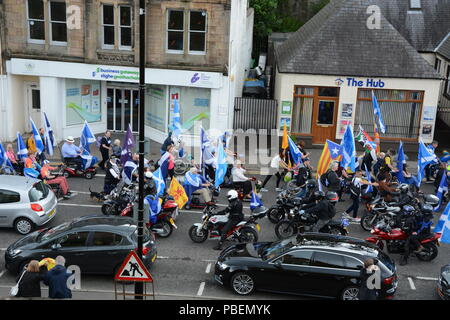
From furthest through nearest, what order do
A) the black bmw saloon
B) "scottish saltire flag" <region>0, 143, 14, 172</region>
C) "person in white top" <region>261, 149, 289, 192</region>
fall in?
"person in white top" <region>261, 149, 289, 192</region> < "scottish saltire flag" <region>0, 143, 14, 172</region> < the black bmw saloon

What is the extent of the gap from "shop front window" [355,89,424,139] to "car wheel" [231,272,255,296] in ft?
49.4

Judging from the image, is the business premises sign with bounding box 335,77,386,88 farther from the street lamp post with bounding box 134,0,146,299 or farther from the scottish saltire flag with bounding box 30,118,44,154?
the street lamp post with bounding box 134,0,146,299

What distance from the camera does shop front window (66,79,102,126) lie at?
2592 cm

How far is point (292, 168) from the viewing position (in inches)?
774

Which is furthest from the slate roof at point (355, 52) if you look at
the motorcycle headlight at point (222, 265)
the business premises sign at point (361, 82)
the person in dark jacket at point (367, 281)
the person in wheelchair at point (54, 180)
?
the person in dark jacket at point (367, 281)

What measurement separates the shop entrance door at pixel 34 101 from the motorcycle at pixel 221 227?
A: 13392 millimetres

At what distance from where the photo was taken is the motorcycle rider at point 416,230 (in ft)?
48.1

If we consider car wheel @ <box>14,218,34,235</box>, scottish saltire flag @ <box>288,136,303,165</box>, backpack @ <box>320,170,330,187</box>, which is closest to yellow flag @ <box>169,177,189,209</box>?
car wheel @ <box>14,218,34,235</box>

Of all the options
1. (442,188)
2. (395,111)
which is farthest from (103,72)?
(442,188)

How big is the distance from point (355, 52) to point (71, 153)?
1321cm

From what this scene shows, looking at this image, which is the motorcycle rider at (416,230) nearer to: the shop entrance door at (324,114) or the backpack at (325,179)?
the backpack at (325,179)

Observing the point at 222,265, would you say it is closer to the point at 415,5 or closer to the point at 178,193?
the point at 178,193

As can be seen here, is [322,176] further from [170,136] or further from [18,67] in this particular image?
[18,67]
